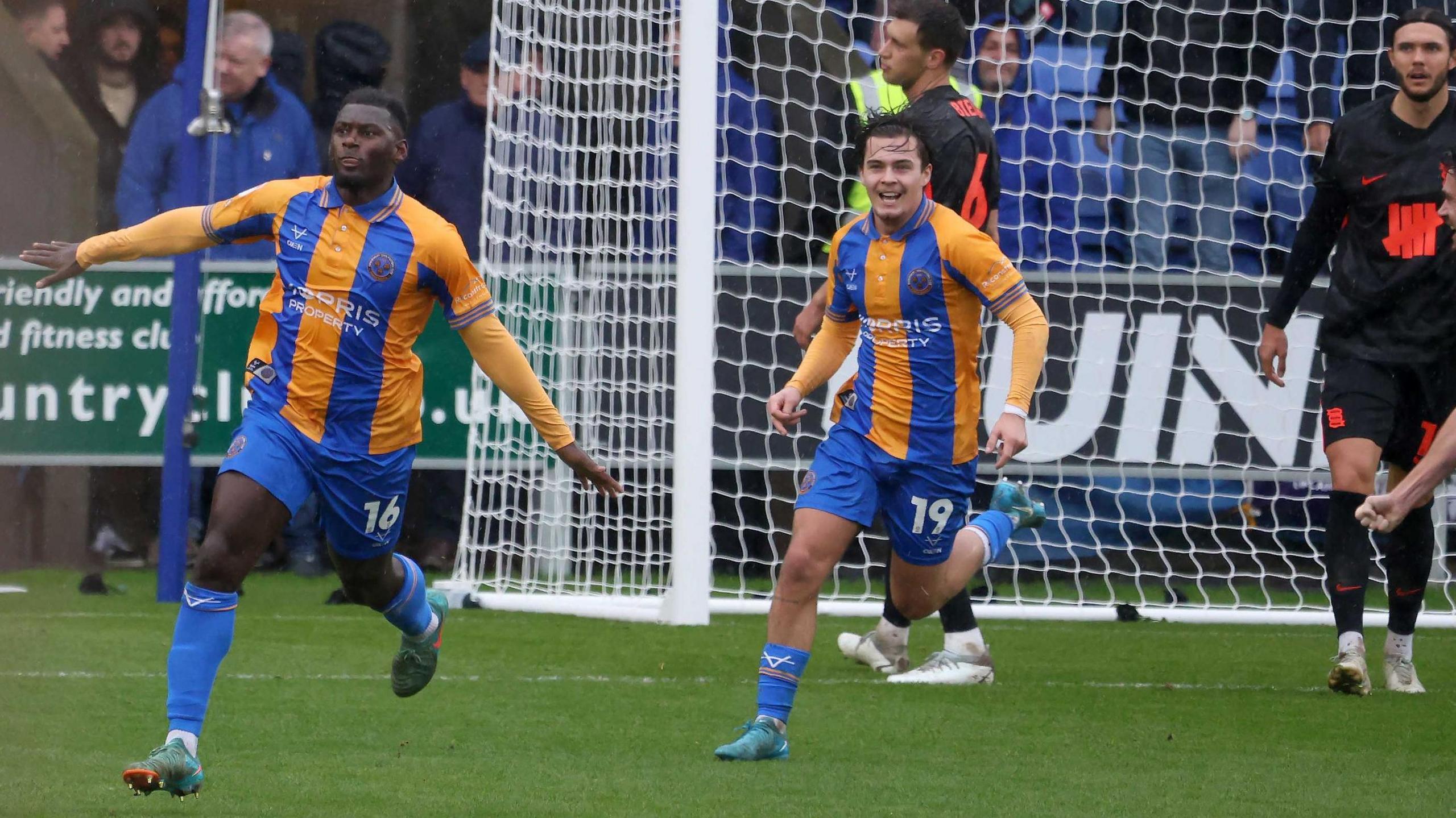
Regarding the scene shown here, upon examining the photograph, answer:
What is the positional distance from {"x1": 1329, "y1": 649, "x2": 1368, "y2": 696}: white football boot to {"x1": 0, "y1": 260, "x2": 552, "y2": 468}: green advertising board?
436cm

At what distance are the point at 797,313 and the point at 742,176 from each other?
80 centimetres

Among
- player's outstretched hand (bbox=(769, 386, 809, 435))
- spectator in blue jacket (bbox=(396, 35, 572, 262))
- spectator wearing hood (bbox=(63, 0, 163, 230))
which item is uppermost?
spectator wearing hood (bbox=(63, 0, 163, 230))

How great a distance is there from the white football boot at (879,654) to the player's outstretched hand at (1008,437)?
206 centimetres

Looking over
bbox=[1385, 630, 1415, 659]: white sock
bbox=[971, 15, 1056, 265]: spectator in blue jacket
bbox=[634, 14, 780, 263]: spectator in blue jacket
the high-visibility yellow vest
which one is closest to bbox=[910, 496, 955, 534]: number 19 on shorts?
bbox=[1385, 630, 1415, 659]: white sock

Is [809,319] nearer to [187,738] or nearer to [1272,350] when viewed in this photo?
[1272,350]

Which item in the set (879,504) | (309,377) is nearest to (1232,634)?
(879,504)

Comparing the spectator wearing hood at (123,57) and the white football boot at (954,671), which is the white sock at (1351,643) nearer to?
the white football boot at (954,671)

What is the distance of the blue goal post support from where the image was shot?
8.73 metres

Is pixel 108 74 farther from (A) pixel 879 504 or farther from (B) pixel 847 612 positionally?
(A) pixel 879 504

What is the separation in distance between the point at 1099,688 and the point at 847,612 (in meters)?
2.19

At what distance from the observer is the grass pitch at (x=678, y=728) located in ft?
14.3

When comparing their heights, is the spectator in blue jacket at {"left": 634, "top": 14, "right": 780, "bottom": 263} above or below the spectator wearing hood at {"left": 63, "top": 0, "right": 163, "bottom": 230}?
below

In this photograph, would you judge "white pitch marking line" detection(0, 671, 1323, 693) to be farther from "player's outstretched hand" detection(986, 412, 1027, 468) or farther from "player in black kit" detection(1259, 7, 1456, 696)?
"player's outstretched hand" detection(986, 412, 1027, 468)

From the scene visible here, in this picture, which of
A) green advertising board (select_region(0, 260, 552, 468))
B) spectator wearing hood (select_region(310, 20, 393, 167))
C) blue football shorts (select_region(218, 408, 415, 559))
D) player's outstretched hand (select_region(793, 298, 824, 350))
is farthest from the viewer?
spectator wearing hood (select_region(310, 20, 393, 167))
